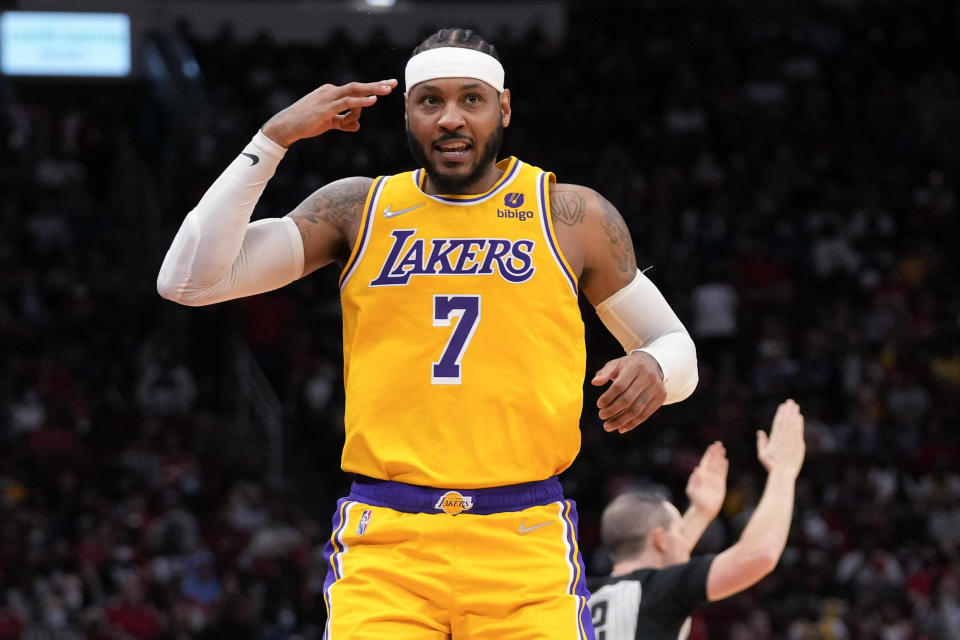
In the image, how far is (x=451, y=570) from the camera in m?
3.63

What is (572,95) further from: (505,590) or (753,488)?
(505,590)

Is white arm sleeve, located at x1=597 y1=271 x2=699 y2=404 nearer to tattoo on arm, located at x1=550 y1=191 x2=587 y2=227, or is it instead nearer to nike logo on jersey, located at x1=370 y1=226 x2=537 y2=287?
tattoo on arm, located at x1=550 y1=191 x2=587 y2=227

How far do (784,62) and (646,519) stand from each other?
1664 centimetres

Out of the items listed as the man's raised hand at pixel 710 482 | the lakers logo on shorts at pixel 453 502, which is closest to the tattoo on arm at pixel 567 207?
the lakers logo on shorts at pixel 453 502

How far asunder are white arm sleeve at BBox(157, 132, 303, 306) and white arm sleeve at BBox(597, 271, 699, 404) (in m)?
0.95

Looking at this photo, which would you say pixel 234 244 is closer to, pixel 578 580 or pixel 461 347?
pixel 461 347

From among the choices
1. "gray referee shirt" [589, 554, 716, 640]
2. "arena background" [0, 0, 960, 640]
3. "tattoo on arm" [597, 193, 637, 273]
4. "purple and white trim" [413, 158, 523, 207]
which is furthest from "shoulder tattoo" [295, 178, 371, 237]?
"arena background" [0, 0, 960, 640]

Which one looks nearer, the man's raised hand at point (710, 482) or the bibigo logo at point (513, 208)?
the bibigo logo at point (513, 208)

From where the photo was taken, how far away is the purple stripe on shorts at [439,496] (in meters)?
3.70

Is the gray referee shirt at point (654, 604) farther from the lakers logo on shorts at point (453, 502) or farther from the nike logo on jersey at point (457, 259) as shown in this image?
the nike logo on jersey at point (457, 259)

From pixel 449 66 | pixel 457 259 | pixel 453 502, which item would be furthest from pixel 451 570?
pixel 449 66

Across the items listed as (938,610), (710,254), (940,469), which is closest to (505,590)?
(938,610)

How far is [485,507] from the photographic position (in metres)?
3.72

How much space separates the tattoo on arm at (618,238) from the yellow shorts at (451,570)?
74cm
